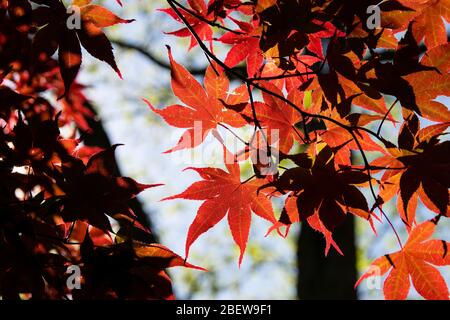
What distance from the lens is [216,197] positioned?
1.03 m

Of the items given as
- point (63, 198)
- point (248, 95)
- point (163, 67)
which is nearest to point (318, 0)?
point (248, 95)

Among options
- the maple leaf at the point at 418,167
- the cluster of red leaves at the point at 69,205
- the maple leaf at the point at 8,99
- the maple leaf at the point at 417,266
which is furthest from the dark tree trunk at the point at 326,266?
the maple leaf at the point at 8,99

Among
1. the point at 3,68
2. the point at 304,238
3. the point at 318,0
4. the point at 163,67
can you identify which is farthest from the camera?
the point at 163,67

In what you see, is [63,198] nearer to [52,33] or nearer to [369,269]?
[52,33]

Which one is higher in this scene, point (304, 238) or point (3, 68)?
point (3, 68)

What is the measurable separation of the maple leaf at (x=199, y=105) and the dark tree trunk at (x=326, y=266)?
2.48 metres

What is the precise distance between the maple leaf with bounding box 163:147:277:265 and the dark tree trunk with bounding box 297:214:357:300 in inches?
94.8

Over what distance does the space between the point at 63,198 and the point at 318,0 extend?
24.5 inches

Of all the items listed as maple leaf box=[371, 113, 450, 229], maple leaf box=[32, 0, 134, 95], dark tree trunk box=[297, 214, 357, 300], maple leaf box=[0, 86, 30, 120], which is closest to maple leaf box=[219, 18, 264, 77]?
maple leaf box=[32, 0, 134, 95]

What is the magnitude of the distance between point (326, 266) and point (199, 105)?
2.76 m

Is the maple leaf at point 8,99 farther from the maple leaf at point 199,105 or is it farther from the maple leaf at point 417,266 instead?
the maple leaf at point 417,266

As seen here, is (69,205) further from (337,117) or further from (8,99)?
(337,117)

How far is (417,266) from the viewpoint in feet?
3.47

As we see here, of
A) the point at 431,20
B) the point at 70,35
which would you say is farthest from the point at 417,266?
the point at 70,35
